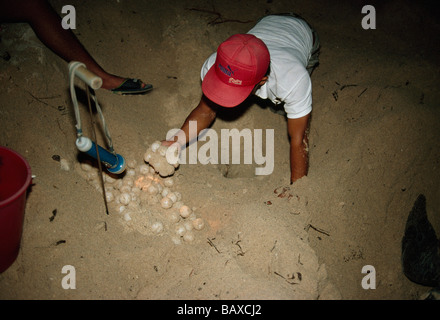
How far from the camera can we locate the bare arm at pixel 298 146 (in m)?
2.01

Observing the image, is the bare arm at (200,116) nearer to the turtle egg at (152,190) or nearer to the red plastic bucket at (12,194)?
the turtle egg at (152,190)

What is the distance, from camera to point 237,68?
5.43 feet

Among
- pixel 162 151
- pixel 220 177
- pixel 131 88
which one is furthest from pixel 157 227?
pixel 131 88

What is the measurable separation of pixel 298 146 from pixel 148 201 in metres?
1.23

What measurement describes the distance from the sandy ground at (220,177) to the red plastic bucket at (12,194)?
0.13 metres

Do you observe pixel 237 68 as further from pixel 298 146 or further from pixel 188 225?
pixel 188 225

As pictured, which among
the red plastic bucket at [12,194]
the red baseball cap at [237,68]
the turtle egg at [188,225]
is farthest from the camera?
the turtle egg at [188,225]

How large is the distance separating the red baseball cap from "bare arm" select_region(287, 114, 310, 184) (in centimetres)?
47

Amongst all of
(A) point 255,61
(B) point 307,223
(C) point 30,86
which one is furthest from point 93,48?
(B) point 307,223

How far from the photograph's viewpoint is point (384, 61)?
263 centimetres

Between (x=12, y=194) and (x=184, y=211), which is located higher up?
(x=12, y=194)

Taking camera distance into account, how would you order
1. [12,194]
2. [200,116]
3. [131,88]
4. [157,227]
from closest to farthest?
[12,194] < [157,227] < [200,116] < [131,88]

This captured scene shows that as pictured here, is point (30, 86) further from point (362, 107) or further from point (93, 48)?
point (362, 107)

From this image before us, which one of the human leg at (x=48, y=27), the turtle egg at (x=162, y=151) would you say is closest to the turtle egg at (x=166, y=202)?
the turtle egg at (x=162, y=151)
